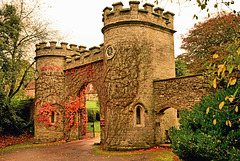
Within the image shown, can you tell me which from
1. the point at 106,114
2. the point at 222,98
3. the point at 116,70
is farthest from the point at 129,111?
the point at 222,98

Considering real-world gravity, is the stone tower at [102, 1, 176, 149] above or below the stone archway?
above

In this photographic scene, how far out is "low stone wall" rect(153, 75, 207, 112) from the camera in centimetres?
878

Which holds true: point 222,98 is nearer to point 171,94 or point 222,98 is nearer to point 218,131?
point 218,131

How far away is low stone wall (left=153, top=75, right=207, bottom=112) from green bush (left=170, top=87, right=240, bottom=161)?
218cm

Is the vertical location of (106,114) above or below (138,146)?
above

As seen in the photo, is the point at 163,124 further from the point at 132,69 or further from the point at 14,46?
the point at 14,46

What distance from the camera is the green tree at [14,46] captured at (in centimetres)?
1474

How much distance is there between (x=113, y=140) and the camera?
34.0 feet

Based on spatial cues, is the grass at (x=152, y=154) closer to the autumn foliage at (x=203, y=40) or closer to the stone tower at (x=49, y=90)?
the stone tower at (x=49, y=90)

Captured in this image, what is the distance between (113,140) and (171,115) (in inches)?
138

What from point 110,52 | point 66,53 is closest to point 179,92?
point 110,52

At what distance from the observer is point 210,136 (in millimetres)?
5523

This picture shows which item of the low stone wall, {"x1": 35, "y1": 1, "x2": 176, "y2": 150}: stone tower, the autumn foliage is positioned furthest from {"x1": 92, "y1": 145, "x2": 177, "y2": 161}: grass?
the autumn foliage

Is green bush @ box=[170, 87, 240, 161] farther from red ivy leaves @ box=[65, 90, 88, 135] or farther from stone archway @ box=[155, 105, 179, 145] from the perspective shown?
red ivy leaves @ box=[65, 90, 88, 135]
